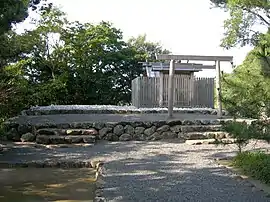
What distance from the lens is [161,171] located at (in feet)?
22.9

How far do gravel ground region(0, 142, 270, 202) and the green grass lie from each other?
1.01 feet

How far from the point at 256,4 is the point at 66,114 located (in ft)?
23.8

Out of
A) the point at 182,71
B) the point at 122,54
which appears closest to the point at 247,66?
the point at 182,71

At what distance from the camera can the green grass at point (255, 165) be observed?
5.98m

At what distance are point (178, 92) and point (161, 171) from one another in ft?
34.7

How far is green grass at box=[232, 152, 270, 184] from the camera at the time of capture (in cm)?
598

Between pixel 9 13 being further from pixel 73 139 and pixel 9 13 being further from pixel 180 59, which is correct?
pixel 180 59

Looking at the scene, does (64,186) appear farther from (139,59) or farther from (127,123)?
(139,59)

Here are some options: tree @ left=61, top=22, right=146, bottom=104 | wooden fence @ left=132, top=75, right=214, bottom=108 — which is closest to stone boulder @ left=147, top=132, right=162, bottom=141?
wooden fence @ left=132, top=75, right=214, bottom=108

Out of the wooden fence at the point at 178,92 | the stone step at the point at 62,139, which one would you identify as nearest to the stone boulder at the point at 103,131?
the stone step at the point at 62,139

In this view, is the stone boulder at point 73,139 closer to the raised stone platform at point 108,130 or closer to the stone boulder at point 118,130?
the raised stone platform at point 108,130

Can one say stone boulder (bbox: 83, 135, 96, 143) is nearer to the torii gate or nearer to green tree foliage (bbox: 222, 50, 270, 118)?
the torii gate

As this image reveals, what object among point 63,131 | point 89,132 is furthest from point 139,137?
point 63,131

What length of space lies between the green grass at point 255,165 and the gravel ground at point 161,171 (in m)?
0.31
